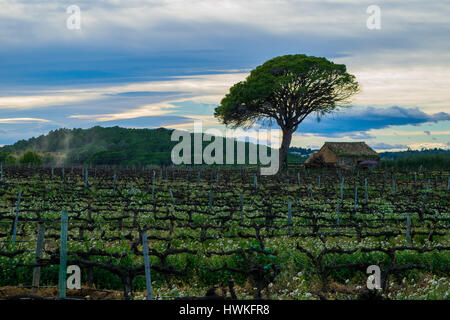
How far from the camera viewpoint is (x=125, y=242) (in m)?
13.6

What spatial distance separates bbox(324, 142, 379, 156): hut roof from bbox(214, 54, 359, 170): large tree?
30.8 ft

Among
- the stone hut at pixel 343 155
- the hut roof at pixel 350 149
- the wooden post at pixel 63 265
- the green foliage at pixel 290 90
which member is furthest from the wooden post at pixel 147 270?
the hut roof at pixel 350 149

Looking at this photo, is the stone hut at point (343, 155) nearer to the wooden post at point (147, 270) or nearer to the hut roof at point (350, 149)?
the hut roof at point (350, 149)

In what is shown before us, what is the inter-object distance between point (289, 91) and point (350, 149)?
55.5 ft

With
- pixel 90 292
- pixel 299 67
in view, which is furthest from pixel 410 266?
pixel 299 67

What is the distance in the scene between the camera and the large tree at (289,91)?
5559cm

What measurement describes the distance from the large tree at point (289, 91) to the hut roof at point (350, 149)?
30.8 ft

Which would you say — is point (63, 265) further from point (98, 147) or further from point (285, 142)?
point (98, 147)

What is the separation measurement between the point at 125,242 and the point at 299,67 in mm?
46249

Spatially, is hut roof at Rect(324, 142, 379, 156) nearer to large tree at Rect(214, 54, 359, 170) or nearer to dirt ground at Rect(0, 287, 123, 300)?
large tree at Rect(214, 54, 359, 170)

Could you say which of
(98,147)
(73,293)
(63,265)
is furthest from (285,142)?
(98,147)

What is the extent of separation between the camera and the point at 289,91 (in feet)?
184

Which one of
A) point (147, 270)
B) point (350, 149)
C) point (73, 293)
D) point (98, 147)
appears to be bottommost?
point (73, 293)
